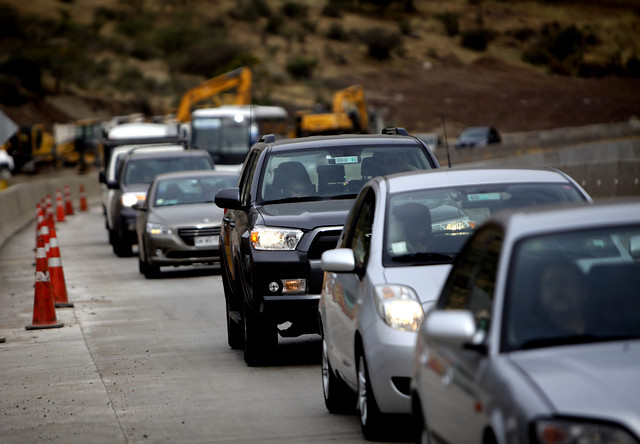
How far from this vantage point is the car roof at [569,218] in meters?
4.99

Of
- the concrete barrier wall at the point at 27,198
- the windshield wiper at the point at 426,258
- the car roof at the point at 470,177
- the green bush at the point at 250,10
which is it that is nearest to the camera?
the windshield wiper at the point at 426,258

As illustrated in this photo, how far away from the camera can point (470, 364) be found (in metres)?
4.88

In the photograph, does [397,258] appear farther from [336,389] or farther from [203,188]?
[203,188]

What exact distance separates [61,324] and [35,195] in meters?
28.8

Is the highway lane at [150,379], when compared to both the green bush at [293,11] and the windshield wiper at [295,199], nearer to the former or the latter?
the windshield wiper at [295,199]

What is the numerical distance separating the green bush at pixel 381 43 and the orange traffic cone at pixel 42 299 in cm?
10335

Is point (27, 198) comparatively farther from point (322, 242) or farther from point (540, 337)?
point (540, 337)

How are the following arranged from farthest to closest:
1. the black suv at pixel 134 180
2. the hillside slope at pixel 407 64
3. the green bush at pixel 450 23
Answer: the green bush at pixel 450 23, the hillside slope at pixel 407 64, the black suv at pixel 134 180

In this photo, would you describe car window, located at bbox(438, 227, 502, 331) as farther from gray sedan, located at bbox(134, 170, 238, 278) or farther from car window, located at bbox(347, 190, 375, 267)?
gray sedan, located at bbox(134, 170, 238, 278)

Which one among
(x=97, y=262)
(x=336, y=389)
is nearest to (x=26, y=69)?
(x=97, y=262)

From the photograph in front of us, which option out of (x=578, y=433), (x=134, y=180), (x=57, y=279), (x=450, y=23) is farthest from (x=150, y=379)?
(x=450, y=23)

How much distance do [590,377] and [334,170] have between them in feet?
23.5

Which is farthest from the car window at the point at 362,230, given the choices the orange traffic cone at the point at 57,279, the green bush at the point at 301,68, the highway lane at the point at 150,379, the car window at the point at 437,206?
the green bush at the point at 301,68

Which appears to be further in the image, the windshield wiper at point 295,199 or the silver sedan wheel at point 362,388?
the windshield wiper at point 295,199
